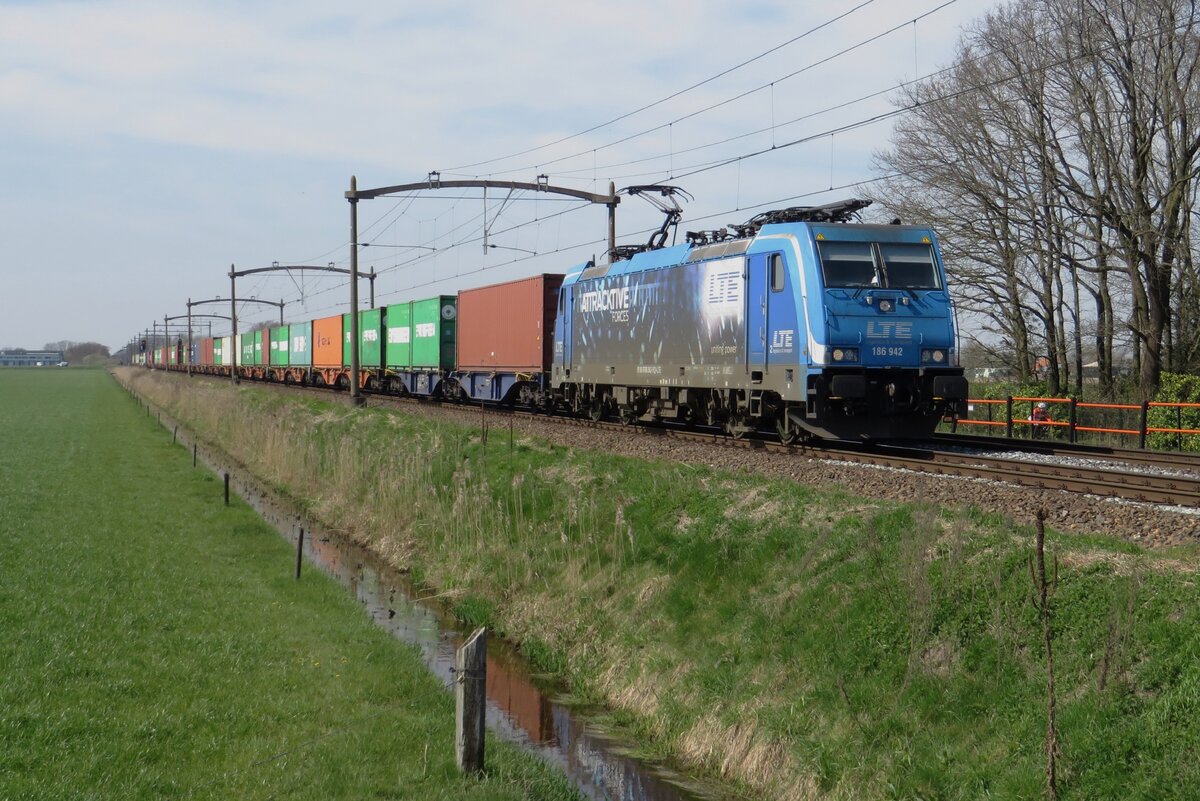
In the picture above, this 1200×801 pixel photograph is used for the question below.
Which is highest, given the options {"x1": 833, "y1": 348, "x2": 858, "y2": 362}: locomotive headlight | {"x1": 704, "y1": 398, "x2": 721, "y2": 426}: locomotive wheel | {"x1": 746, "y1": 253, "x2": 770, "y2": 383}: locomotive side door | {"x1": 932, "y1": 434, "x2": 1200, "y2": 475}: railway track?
{"x1": 746, "y1": 253, "x2": 770, "y2": 383}: locomotive side door

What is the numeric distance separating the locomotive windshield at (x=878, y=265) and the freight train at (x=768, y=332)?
2cm

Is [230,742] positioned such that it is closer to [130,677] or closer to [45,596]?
[130,677]

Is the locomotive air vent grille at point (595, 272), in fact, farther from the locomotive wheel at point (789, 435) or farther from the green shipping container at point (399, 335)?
the green shipping container at point (399, 335)

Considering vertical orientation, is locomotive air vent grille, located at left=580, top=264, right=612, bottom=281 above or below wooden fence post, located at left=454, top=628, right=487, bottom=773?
above

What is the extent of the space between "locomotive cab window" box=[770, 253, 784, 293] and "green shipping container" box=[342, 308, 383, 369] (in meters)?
28.6

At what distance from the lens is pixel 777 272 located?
632 inches

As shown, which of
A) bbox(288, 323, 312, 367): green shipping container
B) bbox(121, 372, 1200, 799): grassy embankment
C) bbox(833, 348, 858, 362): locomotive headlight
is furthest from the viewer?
bbox(288, 323, 312, 367): green shipping container

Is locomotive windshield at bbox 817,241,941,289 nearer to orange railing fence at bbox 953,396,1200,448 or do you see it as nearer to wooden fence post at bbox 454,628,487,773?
orange railing fence at bbox 953,396,1200,448

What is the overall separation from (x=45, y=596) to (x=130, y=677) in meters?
2.96

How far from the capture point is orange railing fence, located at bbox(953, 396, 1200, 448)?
20.7m

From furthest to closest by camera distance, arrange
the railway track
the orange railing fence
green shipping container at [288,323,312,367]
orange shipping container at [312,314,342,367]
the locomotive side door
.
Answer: green shipping container at [288,323,312,367] < orange shipping container at [312,314,342,367] < the orange railing fence < the locomotive side door < the railway track

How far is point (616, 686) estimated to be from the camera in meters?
10.3

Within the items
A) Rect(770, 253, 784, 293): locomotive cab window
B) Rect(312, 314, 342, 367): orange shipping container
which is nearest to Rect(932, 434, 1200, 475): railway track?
Rect(770, 253, 784, 293): locomotive cab window

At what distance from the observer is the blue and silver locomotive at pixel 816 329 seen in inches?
598
